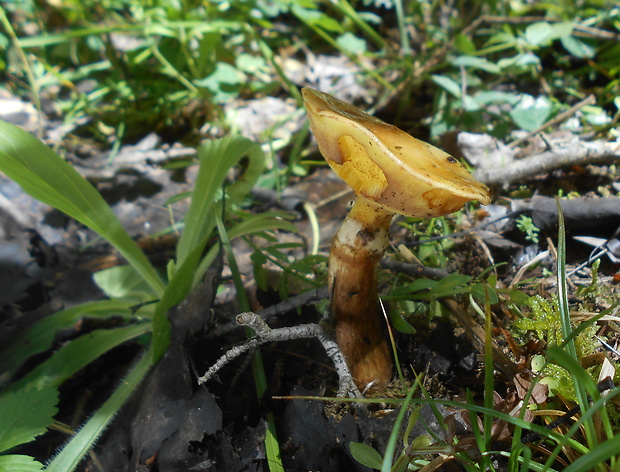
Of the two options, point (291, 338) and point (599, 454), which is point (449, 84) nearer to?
point (291, 338)

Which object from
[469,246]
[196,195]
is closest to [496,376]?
[469,246]

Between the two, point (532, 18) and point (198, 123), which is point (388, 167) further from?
point (532, 18)

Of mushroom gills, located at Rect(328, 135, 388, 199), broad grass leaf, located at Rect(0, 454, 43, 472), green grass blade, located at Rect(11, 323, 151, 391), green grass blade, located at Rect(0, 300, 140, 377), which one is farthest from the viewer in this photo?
green grass blade, located at Rect(0, 300, 140, 377)

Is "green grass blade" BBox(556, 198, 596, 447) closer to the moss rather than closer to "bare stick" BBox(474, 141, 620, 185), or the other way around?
the moss

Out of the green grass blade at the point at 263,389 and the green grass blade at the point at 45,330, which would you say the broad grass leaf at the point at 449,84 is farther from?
the green grass blade at the point at 45,330

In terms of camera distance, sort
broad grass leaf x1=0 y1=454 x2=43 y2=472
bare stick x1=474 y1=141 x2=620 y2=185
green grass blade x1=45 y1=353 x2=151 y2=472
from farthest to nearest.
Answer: bare stick x1=474 y1=141 x2=620 y2=185 < green grass blade x1=45 y1=353 x2=151 y2=472 < broad grass leaf x1=0 y1=454 x2=43 y2=472

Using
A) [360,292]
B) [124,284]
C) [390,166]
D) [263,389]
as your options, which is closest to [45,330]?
[124,284]

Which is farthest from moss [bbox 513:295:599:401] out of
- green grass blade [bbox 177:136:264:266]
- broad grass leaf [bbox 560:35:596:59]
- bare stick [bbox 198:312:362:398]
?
broad grass leaf [bbox 560:35:596:59]

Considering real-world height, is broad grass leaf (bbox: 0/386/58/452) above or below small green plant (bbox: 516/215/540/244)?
above
